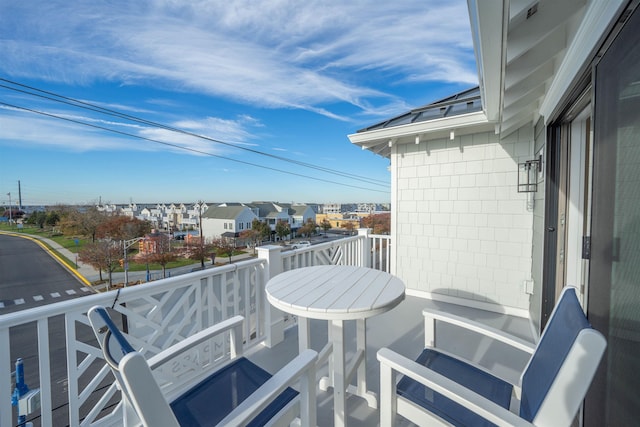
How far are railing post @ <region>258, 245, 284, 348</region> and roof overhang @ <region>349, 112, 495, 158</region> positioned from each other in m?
2.27

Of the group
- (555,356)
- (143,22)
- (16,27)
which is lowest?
(555,356)

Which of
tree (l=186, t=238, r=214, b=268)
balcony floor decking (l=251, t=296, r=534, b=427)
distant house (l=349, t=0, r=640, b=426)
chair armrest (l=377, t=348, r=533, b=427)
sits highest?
distant house (l=349, t=0, r=640, b=426)

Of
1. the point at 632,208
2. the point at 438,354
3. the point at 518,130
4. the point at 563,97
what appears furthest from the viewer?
the point at 518,130

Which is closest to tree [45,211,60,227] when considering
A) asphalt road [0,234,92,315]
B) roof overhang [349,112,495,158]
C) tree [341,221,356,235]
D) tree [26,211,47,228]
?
tree [26,211,47,228]

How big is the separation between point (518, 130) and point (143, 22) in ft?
20.8

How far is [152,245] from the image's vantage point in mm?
17062

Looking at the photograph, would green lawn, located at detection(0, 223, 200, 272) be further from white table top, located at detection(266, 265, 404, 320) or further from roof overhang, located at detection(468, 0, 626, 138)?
roof overhang, located at detection(468, 0, 626, 138)

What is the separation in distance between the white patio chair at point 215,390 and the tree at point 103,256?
17.6m

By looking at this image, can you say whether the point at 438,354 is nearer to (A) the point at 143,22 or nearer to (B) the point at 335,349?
(B) the point at 335,349

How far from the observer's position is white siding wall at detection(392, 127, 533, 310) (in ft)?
11.0

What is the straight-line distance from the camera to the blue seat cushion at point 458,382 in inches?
45.0

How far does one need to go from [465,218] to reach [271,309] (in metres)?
2.88

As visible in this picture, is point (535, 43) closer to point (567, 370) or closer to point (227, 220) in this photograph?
point (567, 370)

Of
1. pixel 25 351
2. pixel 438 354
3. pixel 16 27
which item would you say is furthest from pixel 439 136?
pixel 25 351
